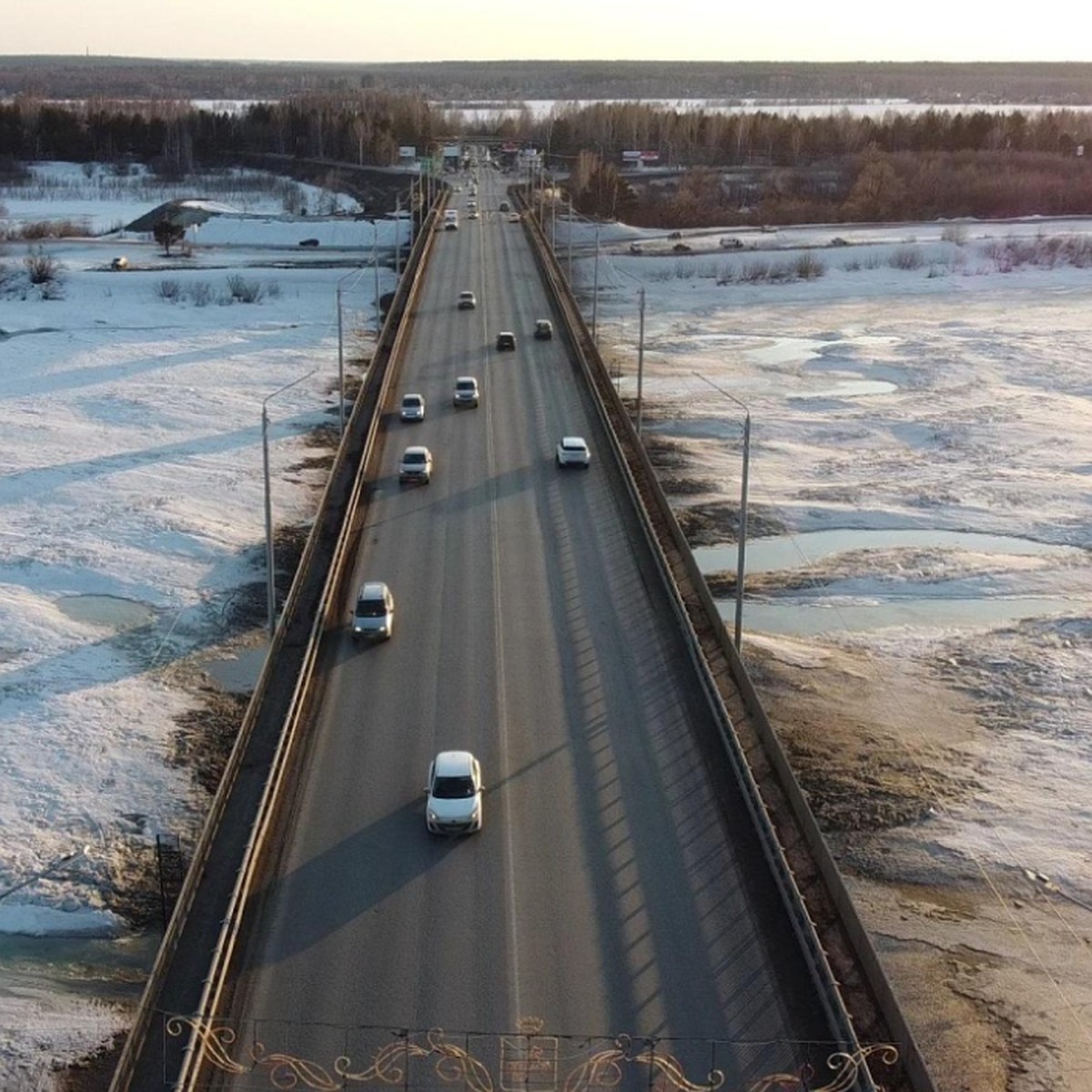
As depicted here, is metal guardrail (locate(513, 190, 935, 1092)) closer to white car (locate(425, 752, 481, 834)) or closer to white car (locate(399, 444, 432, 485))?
white car (locate(425, 752, 481, 834))

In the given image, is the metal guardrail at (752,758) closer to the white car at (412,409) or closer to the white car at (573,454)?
the white car at (573,454)

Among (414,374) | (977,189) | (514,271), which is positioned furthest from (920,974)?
(977,189)

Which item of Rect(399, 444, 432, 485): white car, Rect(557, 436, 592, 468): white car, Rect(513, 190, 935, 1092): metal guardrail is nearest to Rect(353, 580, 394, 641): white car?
Rect(513, 190, 935, 1092): metal guardrail

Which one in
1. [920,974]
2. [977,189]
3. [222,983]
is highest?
[977,189]

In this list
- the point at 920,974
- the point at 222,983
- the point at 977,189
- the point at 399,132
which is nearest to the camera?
the point at 222,983

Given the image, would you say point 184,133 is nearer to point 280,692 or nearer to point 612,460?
point 612,460

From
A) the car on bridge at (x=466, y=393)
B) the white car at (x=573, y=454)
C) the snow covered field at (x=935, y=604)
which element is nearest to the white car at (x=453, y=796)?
the snow covered field at (x=935, y=604)

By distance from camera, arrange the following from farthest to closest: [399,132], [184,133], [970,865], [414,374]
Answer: [399,132], [184,133], [414,374], [970,865]

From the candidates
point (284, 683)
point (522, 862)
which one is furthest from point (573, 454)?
point (522, 862)
